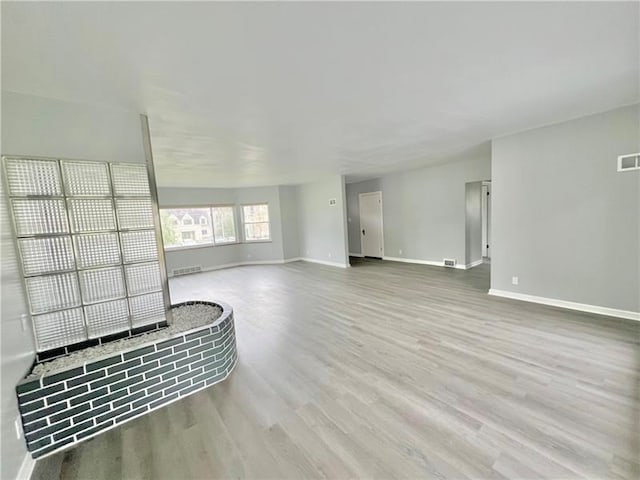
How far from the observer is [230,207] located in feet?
27.6

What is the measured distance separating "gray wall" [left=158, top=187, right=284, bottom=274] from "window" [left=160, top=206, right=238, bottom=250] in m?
0.19

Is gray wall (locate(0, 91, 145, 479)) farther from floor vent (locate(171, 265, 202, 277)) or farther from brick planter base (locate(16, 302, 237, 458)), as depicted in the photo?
floor vent (locate(171, 265, 202, 277))

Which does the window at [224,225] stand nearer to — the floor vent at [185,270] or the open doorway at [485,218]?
the floor vent at [185,270]

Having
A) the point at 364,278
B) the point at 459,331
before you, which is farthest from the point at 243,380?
the point at 364,278

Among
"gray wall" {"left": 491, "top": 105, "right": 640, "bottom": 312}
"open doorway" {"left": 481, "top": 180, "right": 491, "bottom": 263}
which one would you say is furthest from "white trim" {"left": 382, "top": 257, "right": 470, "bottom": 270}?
"gray wall" {"left": 491, "top": 105, "right": 640, "bottom": 312}

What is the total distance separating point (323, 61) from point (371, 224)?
689 cm

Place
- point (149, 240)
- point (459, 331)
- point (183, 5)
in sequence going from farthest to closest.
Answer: point (459, 331) → point (149, 240) → point (183, 5)

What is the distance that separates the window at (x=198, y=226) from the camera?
291 inches

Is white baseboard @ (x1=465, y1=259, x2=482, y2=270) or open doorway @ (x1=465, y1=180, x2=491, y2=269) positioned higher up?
open doorway @ (x1=465, y1=180, x2=491, y2=269)

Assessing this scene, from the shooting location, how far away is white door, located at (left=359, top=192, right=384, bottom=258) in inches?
321

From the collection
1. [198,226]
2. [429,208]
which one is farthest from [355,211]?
[198,226]

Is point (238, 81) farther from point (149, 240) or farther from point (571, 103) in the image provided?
point (571, 103)

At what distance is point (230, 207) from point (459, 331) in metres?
7.28

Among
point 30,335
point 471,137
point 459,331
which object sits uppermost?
point 471,137
